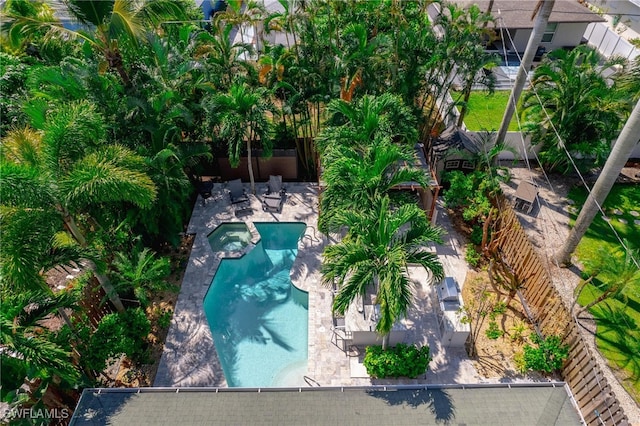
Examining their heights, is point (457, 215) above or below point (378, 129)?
below

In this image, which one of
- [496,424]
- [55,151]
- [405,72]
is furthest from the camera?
[405,72]

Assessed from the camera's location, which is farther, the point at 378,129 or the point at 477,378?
the point at 378,129

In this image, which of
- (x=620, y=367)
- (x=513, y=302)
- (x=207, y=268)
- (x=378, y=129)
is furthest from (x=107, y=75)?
(x=620, y=367)

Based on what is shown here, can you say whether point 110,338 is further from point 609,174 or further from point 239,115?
point 609,174

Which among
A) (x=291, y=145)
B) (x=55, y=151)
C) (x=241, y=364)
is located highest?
(x=55, y=151)

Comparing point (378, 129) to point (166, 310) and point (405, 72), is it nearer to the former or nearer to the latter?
point (405, 72)

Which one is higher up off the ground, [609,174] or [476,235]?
[609,174]

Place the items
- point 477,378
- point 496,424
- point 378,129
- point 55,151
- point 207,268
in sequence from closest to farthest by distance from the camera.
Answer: point 496,424, point 55,151, point 477,378, point 378,129, point 207,268

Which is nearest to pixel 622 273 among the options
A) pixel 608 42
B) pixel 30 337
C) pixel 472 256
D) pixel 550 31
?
pixel 472 256
